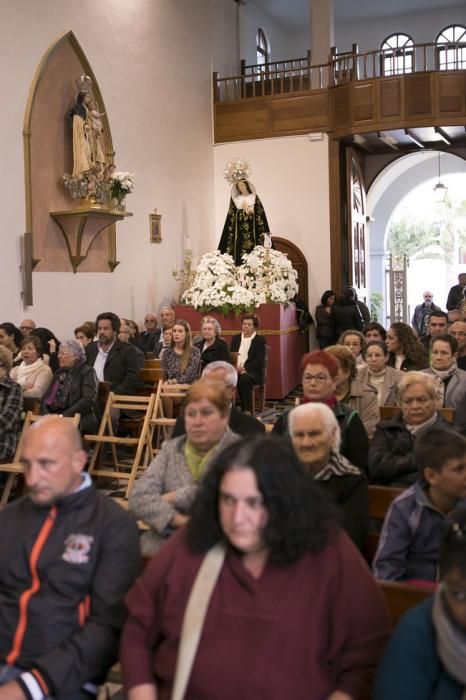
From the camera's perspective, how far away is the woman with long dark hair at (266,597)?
2.05 meters

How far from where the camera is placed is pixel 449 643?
1885 mm

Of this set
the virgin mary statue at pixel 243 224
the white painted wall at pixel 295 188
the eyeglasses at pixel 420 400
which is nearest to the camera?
the eyeglasses at pixel 420 400

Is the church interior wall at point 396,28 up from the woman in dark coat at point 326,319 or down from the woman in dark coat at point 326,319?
up

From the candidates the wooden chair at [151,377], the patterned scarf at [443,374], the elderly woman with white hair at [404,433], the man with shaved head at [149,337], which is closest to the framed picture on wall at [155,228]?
the man with shaved head at [149,337]

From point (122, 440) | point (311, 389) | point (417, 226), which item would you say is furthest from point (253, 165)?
point (417, 226)

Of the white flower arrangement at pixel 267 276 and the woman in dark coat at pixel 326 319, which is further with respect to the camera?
the woman in dark coat at pixel 326 319

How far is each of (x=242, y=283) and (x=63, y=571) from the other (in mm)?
10324

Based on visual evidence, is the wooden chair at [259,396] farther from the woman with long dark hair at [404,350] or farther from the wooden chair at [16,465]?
the wooden chair at [16,465]

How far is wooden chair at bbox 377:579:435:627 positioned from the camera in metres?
2.37

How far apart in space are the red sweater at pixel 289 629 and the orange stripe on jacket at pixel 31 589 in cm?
60

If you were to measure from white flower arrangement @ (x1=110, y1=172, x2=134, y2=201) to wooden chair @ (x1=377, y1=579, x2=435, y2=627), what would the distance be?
945 cm

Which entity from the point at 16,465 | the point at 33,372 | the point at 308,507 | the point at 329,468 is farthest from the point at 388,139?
the point at 308,507

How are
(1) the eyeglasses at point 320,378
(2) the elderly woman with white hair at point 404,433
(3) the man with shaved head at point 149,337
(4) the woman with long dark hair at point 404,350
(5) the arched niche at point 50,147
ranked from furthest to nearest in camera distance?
(3) the man with shaved head at point 149,337 < (5) the arched niche at point 50,147 < (4) the woman with long dark hair at point 404,350 < (1) the eyeglasses at point 320,378 < (2) the elderly woman with white hair at point 404,433

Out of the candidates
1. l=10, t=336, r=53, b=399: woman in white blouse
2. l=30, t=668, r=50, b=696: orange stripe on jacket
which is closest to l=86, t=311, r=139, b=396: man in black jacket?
l=10, t=336, r=53, b=399: woman in white blouse
